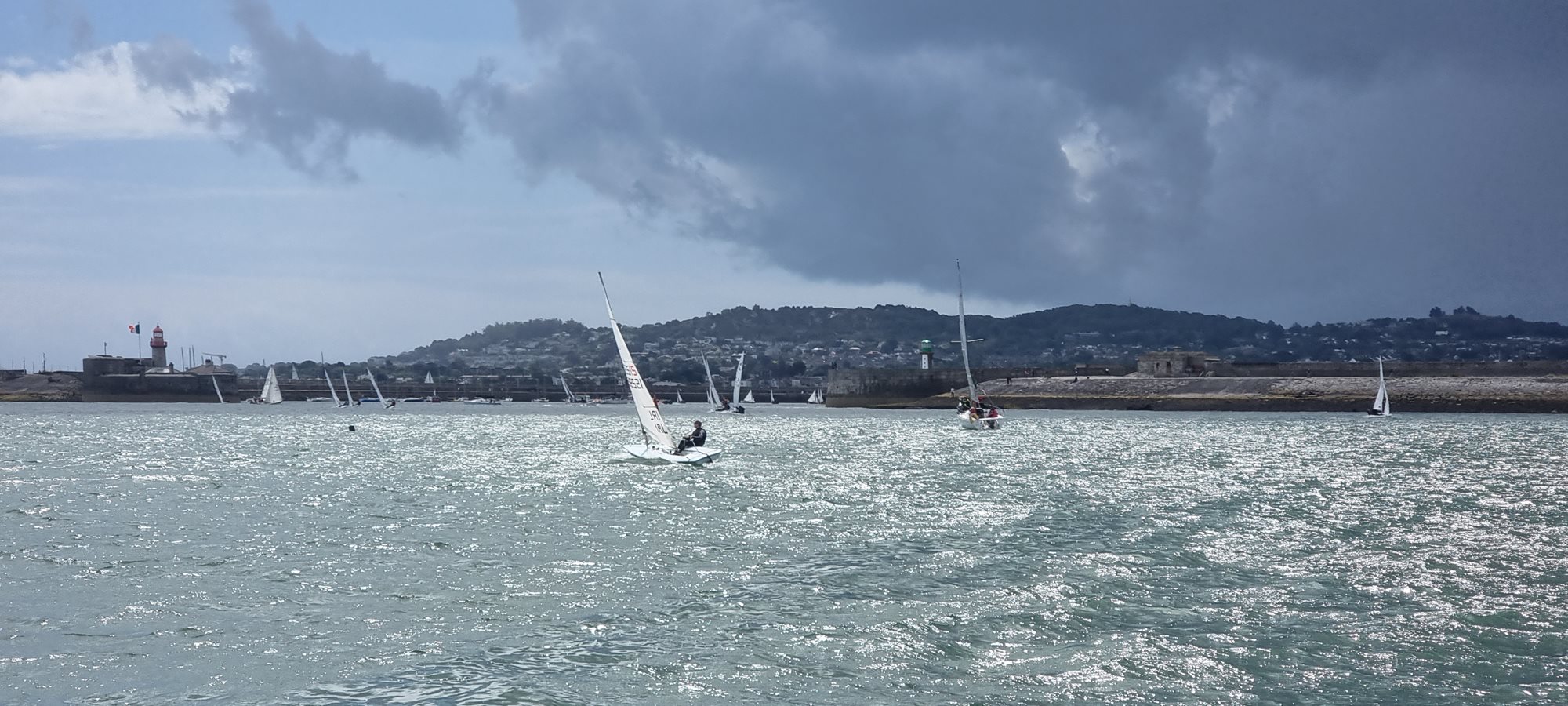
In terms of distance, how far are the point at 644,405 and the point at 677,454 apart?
1.93 m

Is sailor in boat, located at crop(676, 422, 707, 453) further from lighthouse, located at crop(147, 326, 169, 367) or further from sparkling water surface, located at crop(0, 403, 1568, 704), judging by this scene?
lighthouse, located at crop(147, 326, 169, 367)

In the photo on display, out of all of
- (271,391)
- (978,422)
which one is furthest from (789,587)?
(271,391)

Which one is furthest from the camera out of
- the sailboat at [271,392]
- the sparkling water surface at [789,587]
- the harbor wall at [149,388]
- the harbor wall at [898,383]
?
the harbor wall at [149,388]

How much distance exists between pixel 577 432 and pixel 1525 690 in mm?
65275

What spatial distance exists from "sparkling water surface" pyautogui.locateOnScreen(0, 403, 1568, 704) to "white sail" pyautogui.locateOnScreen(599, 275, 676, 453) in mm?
2622

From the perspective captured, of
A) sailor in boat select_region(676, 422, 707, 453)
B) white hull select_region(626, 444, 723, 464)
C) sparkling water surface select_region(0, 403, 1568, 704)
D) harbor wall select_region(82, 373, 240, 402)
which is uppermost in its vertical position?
harbor wall select_region(82, 373, 240, 402)

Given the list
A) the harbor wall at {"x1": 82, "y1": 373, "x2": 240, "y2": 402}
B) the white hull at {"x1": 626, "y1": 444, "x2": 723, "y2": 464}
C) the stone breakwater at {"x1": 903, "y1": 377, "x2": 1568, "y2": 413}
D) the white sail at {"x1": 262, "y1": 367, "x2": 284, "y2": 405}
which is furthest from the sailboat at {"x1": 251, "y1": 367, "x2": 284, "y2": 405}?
the white hull at {"x1": 626, "y1": 444, "x2": 723, "y2": 464}

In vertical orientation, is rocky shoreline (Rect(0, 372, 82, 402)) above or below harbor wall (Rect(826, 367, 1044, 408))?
above

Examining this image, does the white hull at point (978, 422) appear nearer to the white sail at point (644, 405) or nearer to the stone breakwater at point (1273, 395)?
the white sail at point (644, 405)

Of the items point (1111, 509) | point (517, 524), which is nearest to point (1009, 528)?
point (1111, 509)

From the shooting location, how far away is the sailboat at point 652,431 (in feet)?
130

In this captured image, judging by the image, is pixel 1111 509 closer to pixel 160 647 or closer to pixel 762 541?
pixel 762 541

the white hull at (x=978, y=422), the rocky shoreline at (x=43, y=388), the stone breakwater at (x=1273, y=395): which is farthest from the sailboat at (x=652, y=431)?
the rocky shoreline at (x=43, y=388)

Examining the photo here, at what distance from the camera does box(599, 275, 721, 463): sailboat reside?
130 feet
